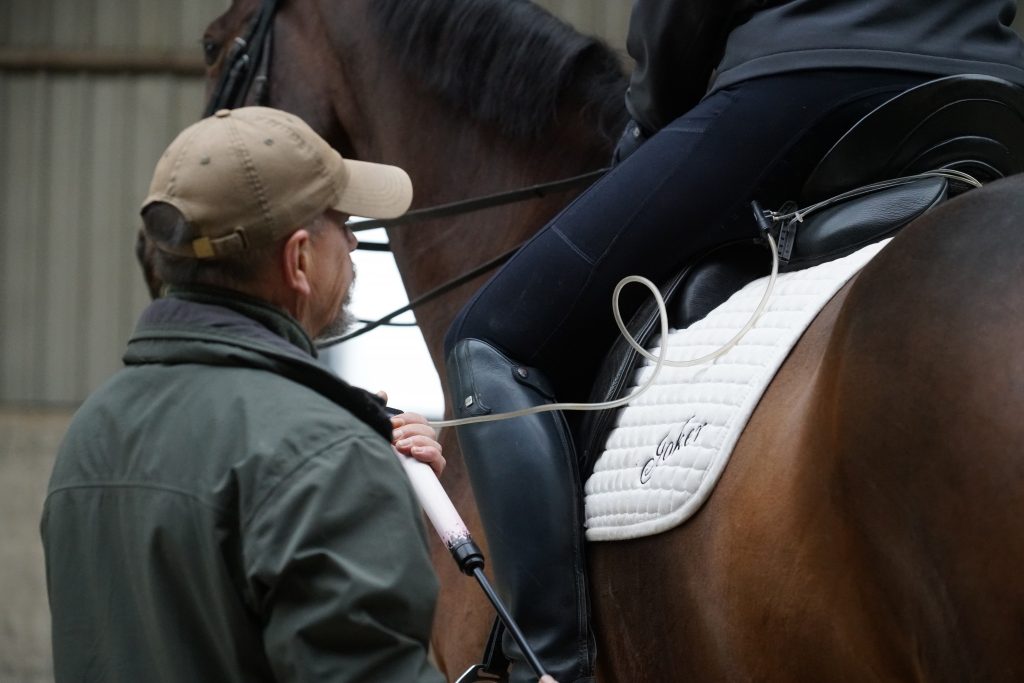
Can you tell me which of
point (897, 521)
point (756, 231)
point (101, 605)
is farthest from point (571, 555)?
point (101, 605)

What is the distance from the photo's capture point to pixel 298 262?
1.38m

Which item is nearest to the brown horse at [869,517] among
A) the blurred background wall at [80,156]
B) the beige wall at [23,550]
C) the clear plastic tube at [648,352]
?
the clear plastic tube at [648,352]

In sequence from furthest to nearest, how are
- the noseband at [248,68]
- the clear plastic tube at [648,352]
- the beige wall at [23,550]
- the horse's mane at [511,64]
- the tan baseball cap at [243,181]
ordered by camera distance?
the beige wall at [23,550]
the noseband at [248,68]
the horse's mane at [511,64]
the clear plastic tube at [648,352]
the tan baseball cap at [243,181]

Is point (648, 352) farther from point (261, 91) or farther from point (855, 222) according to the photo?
point (261, 91)

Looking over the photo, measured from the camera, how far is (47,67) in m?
6.65

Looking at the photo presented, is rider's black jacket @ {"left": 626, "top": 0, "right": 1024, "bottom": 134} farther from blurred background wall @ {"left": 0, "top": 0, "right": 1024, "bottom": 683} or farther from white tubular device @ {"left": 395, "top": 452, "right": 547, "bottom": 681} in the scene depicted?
blurred background wall @ {"left": 0, "top": 0, "right": 1024, "bottom": 683}

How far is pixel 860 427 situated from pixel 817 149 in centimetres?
71

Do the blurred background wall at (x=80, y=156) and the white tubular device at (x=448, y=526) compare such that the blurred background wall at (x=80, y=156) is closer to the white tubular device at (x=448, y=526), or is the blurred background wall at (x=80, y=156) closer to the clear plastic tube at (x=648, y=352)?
the clear plastic tube at (x=648, y=352)

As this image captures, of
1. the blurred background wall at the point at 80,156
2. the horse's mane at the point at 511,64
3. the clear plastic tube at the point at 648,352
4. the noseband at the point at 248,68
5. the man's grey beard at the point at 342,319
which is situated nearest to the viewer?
the man's grey beard at the point at 342,319

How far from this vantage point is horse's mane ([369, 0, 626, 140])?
2.68m

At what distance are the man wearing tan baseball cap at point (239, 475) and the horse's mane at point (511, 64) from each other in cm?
131

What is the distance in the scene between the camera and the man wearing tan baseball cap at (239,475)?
1169 mm


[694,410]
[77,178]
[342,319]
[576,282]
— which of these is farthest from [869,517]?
[77,178]

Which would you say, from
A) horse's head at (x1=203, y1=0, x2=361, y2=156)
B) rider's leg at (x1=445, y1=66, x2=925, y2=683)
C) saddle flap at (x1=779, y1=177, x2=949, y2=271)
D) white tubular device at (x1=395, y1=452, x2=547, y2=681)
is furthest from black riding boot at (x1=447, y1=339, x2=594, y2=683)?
horse's head at (x1=203, y1=0, x2=361, y2=156)
